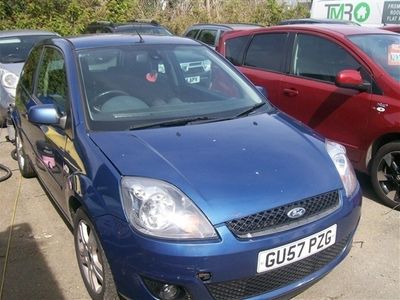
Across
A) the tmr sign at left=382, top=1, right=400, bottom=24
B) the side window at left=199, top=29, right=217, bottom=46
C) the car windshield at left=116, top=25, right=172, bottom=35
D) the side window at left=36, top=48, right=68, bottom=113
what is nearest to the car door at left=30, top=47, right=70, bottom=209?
the side window at left=36, top=48, right=68, bottom=113

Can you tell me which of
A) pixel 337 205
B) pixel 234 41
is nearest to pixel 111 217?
pixel 337 205

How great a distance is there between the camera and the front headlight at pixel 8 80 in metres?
7.30

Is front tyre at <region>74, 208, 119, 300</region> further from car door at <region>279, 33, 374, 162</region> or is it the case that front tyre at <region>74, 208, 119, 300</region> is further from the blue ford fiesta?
car door at <region>279, 33, 374, 162</region>

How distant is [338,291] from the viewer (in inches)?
121

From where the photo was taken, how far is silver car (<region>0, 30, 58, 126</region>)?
728 centimetres

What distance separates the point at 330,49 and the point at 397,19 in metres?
11.6

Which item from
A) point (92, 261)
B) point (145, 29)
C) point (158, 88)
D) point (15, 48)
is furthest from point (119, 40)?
point (145, 29)

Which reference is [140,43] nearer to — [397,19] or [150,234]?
[150,234]

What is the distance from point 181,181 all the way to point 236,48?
4.05 metres

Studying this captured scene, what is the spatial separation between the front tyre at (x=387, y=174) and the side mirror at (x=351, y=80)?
1.96ft

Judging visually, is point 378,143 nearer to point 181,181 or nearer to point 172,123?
point 172,123

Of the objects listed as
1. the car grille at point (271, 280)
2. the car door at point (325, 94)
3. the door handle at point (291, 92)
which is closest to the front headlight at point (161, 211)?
the car grille at point (271, 280)

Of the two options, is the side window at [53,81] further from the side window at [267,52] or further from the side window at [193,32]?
the side window at [193,32]

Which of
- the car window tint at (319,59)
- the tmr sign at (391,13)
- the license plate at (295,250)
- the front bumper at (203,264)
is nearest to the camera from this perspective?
the front bumper at (203,264)
